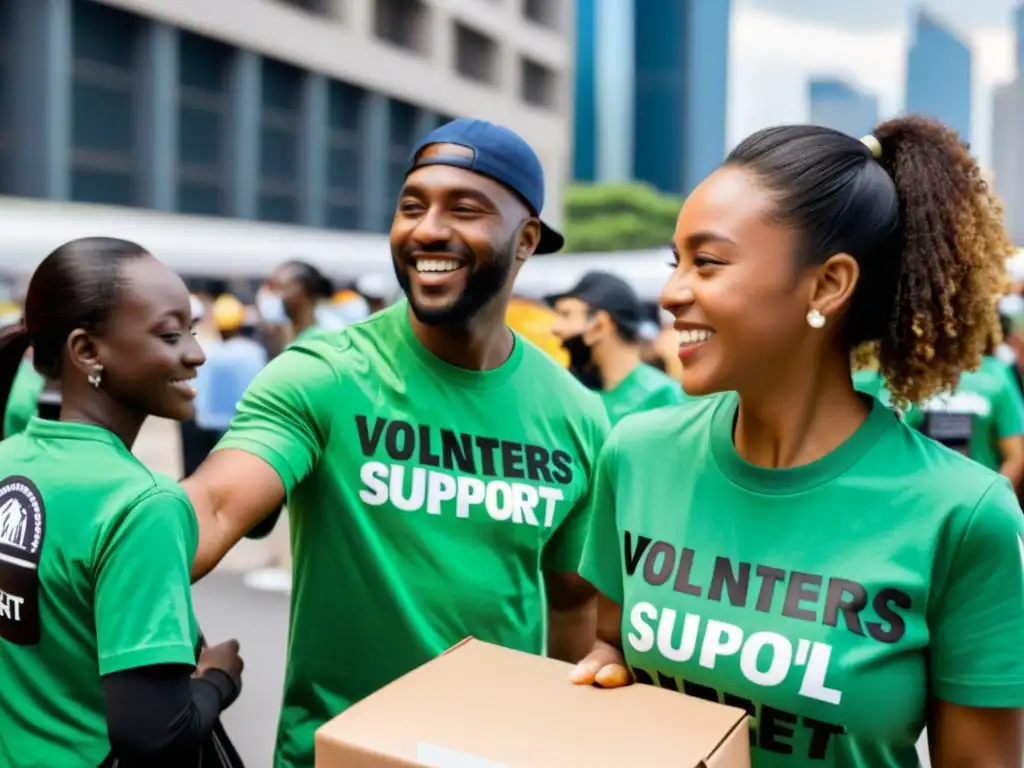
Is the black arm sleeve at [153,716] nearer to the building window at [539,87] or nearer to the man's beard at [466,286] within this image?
the man's beard at [466,286]

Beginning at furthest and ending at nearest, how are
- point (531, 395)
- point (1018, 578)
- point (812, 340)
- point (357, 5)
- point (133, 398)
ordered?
point (357, 5), point (531, 395), point (133, 398), point (812, 340), point (1018, 578)

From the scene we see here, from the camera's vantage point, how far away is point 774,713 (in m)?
1.62

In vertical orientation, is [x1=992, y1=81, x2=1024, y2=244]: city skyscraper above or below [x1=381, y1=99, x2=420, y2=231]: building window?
above

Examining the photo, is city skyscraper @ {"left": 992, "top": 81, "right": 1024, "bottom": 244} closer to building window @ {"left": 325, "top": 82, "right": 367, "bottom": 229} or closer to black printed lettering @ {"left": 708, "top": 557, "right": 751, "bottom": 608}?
building window @ {"left": 325, "top": 82, "right": 367, "bottom": 229}

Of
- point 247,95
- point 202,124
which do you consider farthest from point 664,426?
point 247,95

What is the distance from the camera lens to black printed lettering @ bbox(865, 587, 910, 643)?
1.58 m

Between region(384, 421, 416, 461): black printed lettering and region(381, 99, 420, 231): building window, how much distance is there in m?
36.8

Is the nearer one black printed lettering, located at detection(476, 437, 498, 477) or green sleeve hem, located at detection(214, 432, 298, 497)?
green sleeve hem, located at detection(214, 432, 298, 497)

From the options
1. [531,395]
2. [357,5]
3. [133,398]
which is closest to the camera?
[133,398]

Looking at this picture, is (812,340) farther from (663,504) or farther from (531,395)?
(531,395)

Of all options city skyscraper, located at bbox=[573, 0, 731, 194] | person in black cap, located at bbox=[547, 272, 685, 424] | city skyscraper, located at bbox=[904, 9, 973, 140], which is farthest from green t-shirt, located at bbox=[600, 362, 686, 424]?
city skyscraper, located at bbox=[904, 9, 973, 140]

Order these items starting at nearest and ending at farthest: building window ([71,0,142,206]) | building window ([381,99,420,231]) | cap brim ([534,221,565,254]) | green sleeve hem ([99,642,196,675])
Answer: green sleeve hem ([99,642,196,675]) < cap brim ([534,221,565,254]) < building window ([71,0,142,206]) < building window ([381,99,420,231])

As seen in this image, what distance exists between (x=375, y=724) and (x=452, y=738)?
0.31 ft

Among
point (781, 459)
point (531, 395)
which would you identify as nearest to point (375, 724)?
point (781, 459)
